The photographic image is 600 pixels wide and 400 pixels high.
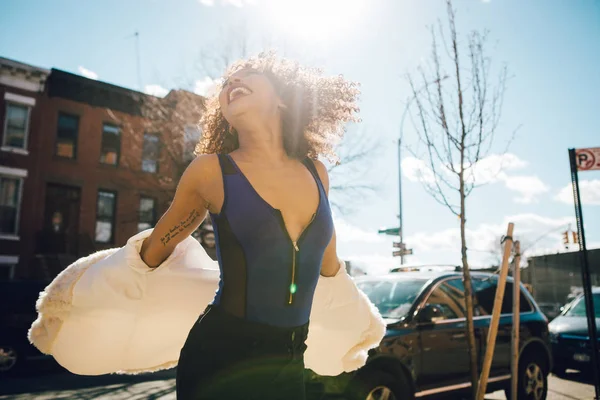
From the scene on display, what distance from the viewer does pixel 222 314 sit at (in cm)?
156

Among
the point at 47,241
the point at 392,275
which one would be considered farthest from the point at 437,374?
the point at 47,241

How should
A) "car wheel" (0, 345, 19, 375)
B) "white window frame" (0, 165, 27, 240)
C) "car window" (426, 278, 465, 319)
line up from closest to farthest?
"car window" (426, 278, 465, 319) < "car wheel" (0, 345, 19, 375) < "white window frame" (0, 165, 27, 240)

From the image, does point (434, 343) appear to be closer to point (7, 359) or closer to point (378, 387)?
point (378, 387)

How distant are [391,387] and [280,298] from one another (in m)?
3.66

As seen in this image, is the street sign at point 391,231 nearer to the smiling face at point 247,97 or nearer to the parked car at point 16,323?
the parked car at point 16,323

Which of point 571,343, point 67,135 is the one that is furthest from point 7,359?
point 67,135

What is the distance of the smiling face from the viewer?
183 cm

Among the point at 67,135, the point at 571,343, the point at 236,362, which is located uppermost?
the point at 67,135

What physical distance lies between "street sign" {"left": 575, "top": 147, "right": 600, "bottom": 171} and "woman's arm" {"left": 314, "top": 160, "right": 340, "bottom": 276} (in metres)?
5.49

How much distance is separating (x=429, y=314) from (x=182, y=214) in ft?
14.1

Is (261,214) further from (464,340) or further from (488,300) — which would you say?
(488,300)

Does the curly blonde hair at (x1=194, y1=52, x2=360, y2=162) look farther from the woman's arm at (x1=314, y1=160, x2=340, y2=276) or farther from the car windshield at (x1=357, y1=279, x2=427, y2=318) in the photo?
the car windshield at (x1=357, y1=279, x2=427, y2=318)

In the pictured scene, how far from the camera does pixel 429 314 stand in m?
5.41

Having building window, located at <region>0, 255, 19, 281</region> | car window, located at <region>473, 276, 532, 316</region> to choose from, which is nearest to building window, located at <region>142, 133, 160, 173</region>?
building window, located at <region>0, 255, 19, 281</region>
